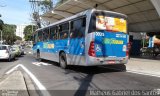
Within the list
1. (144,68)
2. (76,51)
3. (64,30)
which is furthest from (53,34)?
(144,68)

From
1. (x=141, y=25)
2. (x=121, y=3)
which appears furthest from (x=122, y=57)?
(x=141, y=25)

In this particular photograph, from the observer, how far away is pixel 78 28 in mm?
14781

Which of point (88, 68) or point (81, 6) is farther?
point (81, 6)

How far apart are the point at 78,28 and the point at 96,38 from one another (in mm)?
1609

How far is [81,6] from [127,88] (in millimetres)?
20185

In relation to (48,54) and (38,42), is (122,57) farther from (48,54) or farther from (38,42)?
(38,42)

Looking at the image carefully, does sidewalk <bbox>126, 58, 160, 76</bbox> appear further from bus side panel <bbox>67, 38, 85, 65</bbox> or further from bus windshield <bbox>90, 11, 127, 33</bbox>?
bus side panel <bbox>67, 38, 85, 65</bbox>

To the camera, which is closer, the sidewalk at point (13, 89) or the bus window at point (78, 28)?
the sidewalk at point (13, 89)

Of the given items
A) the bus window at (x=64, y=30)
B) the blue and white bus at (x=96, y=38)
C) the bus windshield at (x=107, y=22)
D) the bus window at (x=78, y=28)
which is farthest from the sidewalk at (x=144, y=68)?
the bus window at (x=64, y=30)

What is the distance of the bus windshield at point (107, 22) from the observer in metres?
13.5

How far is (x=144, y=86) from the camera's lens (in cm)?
1008

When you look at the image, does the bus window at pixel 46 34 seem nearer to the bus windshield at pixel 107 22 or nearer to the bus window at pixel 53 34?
the bus window at pixel 53 34

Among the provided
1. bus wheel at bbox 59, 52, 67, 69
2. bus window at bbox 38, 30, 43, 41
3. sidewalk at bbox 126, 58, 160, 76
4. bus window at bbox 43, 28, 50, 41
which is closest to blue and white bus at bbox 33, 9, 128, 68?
bus wheel at bbox 59, 52, 67, 69

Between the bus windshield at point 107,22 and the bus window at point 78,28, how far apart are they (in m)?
0.69
